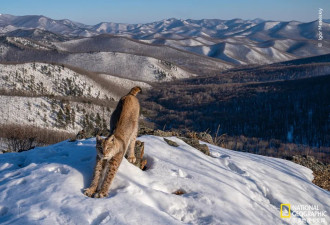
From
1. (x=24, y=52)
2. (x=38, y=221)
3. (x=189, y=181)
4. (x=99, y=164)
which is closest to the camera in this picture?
(x=38, y=221)

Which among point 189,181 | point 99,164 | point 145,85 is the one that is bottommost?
point 145,85

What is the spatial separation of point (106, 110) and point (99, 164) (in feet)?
187

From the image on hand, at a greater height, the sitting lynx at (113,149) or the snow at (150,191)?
the sitting lynx at (113,149)

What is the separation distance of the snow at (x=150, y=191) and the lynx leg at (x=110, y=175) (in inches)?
7.8

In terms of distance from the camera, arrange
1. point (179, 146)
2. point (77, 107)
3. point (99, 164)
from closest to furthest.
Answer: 1. point (99, 164)
2. point (179, 146)
3. point (77, 107)

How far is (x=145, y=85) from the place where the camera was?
119188 mm

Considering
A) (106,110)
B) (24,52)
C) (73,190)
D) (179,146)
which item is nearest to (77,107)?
(106,110)

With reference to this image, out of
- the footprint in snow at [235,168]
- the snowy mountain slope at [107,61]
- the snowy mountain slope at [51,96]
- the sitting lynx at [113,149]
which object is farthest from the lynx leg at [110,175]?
the snowy mountain slope at [107,61]

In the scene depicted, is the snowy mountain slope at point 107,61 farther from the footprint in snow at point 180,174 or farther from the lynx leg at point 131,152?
the footprint in snow at point 180,174

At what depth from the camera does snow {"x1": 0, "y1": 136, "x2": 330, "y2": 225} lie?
5.71 meters

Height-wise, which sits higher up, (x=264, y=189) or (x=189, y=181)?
(x=189, y=181)

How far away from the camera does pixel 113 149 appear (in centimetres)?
680

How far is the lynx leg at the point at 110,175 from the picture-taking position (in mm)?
6399

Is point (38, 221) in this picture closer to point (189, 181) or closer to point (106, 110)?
point (189, 181)
